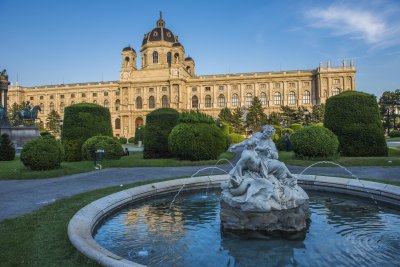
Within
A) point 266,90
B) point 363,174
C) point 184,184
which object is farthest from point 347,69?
point 184,184

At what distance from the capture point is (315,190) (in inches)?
329

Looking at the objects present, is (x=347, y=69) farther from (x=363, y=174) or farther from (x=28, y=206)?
(x=28, y=206)

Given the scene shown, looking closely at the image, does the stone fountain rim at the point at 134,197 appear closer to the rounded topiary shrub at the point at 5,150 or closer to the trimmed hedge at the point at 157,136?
the trimmed hedge at the point at 157,136

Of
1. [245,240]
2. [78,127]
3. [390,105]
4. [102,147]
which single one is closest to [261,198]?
[245,240]

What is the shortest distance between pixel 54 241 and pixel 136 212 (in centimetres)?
240

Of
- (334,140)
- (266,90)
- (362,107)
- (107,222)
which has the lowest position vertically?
(107,222)

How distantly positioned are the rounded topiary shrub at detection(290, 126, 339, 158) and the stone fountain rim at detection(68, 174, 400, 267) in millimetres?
6057

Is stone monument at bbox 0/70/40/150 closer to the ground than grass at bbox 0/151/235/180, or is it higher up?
higher up

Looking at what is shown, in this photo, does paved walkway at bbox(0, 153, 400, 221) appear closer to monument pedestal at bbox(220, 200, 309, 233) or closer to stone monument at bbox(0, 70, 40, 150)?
monument pedestal at bbox(220, 200, 309, 233)

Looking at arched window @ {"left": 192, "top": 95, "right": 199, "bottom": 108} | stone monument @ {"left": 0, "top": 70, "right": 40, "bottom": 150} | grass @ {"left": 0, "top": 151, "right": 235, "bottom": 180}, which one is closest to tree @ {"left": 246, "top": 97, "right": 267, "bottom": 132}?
arched window @ {"left": 192, "top": 95, "right": 199, "bottom": 108}

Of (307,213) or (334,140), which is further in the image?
(334,140)

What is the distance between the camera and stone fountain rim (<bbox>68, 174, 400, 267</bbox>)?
146 inches

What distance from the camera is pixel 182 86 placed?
6438 cm

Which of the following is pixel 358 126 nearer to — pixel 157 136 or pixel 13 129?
pixel 157 136
